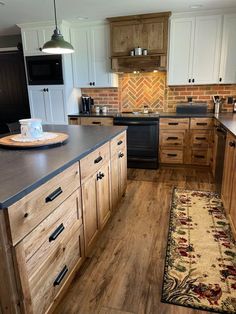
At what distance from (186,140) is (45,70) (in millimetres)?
2651

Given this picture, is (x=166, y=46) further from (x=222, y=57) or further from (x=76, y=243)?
(x=76, y=243)

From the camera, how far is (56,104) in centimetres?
425

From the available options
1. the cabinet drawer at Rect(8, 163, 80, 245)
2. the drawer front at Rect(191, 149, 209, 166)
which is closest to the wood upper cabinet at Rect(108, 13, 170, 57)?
the drawer front at Rect(191, 149, 209, 166)

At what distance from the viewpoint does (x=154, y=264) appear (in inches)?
74.9

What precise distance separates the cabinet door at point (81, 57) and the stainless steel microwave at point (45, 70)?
13.7 inches

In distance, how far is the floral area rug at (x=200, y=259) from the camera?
1.58m

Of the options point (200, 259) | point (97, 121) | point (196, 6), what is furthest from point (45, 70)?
point (200, 259)

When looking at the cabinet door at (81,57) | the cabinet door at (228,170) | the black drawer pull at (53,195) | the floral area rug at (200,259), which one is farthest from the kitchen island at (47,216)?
the cabinet door at (81,57)

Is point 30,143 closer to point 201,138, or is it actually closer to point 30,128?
point 30,128

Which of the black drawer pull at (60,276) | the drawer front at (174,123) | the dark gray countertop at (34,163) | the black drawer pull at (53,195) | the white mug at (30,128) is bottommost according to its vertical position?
the black drawer pull at (60,276)

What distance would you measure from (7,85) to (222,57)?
3973 millimetres

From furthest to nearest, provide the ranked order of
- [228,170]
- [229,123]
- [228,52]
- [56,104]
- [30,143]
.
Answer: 1. [56,104]
2. [228,52]
3. [229,123]
4. [228,170]
5. [30,143]

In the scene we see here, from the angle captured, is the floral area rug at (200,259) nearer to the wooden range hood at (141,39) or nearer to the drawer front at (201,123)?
the drawer front at (201,123)

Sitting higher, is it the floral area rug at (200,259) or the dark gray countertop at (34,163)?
the dark gray countertop at (34,163)
